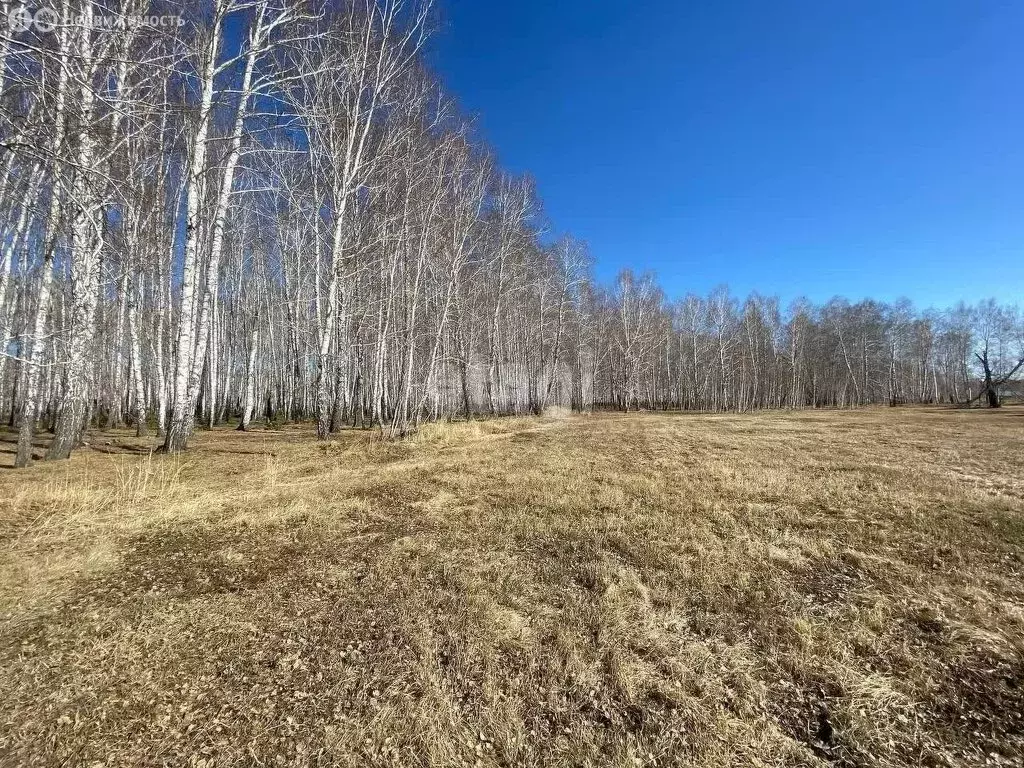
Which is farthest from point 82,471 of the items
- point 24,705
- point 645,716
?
point 645,716

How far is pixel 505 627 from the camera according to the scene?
112 inches

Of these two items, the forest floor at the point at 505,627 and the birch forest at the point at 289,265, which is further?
the birch forest at the point at 289,265

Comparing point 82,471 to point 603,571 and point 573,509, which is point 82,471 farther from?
point 603,571

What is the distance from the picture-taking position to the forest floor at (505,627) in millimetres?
1960

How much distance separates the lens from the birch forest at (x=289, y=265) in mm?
6064

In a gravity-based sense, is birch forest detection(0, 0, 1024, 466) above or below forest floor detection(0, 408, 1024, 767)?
above

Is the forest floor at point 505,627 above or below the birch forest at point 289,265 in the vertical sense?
below

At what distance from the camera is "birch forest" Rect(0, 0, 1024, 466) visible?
19.9 ft

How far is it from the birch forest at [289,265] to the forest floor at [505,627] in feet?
8.13

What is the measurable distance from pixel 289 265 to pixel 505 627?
70.2 ft

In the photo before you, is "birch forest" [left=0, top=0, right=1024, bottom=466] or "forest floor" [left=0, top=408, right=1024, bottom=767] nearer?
"forest floor" [left=0, top=408, right=1024, bottom=767]

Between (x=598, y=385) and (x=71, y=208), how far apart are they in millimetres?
40249

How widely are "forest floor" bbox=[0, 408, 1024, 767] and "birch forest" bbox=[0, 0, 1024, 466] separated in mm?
2477

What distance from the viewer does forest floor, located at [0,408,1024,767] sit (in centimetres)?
196
